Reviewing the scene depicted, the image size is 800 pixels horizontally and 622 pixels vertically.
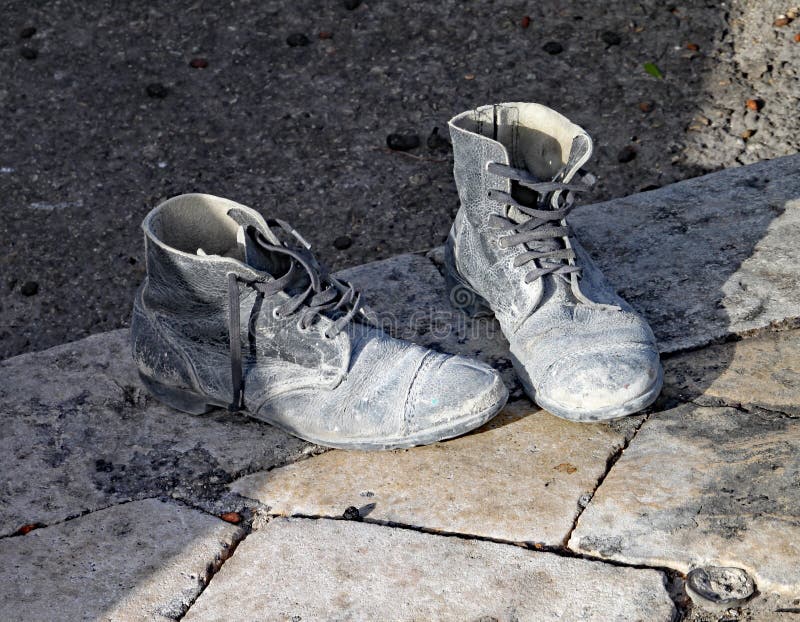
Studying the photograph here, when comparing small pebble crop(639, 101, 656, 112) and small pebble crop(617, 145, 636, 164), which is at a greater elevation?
small pebble crop(639, 101, 656, 112)

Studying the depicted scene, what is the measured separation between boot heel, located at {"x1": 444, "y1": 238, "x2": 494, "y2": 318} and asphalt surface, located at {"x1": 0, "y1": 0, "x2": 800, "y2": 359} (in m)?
0.93

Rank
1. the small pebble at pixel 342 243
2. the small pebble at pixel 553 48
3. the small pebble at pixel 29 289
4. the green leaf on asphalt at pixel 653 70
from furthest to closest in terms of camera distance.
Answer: the small pebble at pixel 553 48, the green leaf on asphalt at pixel 653 70, the small pebble at pixel 342 243, the small pebble at pixel 29 289

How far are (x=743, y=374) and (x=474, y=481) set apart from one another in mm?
805

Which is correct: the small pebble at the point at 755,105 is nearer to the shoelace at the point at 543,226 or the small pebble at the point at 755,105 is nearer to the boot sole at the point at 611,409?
the shoelace at the point at 543,226

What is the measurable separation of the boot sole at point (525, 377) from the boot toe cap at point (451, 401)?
0.46 ft

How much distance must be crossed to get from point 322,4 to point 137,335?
286cm

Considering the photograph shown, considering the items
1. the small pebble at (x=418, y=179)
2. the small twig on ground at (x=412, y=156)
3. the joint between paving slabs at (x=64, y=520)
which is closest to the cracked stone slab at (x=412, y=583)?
the joint between paving slabs at (x=64, y=520)

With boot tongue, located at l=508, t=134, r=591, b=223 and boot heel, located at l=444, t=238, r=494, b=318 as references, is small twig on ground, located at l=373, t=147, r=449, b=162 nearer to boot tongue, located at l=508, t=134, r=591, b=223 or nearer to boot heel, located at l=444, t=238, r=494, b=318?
boot heel, located at l=444, t=238, r=494, b=318

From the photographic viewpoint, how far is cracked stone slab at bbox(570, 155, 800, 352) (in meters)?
2.82

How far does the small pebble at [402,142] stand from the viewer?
4328 mm

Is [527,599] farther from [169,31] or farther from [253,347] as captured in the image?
[169,31]

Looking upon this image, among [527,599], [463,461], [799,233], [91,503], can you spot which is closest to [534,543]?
[527,599]

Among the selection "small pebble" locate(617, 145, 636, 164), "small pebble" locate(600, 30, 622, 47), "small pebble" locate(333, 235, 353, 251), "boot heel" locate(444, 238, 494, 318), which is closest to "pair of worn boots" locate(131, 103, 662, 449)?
"boot heel" locate(444, 238, 494, 318)

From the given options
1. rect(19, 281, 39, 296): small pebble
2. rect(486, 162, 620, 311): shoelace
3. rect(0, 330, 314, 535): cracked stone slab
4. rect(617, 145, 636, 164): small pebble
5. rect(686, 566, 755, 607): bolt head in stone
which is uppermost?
rect(486, 162, 620, 311): shoelace
